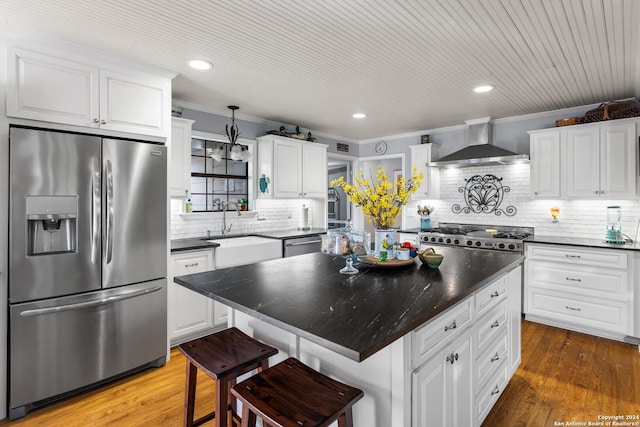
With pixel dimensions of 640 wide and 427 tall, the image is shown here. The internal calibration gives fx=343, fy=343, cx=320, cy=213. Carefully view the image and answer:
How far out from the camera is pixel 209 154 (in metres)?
4.31

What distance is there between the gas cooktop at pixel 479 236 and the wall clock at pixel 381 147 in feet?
5.68

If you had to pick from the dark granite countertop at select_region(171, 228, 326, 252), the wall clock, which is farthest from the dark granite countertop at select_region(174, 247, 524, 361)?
the wall clock

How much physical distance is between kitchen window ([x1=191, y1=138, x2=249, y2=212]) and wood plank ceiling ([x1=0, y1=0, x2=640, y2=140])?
2.14 feet

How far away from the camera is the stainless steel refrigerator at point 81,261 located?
7.41ft

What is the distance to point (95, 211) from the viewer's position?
8.25ft

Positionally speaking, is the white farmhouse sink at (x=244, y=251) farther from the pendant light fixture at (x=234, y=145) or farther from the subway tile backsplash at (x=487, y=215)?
the pendant light fixture at (x=234, y=145)

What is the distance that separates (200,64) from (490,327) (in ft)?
9.63

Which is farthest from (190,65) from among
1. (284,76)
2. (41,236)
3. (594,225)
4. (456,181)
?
(594,225)

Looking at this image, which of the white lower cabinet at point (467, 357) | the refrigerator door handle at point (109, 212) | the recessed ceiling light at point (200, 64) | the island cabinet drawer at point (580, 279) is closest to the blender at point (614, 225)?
the island cabinet drawer at point (580, 279)

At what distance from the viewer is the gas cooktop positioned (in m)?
4.09

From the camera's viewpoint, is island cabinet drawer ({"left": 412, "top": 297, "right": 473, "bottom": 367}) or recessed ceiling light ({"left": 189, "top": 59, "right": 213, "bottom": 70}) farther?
recessed ceiling light ({"left": 189, "top": 59, "right": 213, "bottom": 70})

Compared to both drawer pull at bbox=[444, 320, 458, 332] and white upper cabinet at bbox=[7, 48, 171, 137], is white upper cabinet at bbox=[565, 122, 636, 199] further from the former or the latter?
white upper cabinet at bbox=[7, 48, 171, 137]

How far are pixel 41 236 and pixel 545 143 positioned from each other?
5053 millimetres

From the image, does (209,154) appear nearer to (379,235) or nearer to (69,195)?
(69,195)
